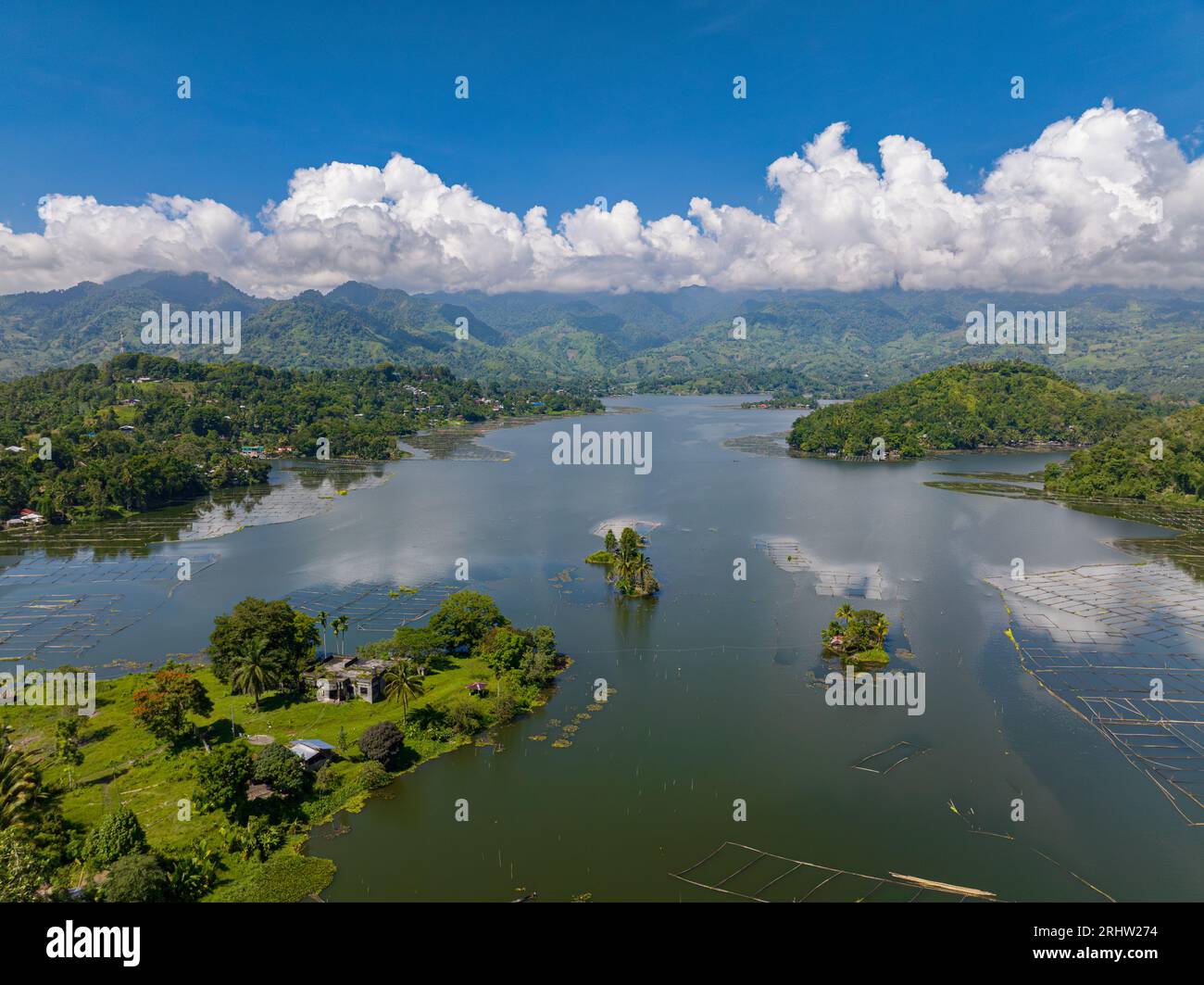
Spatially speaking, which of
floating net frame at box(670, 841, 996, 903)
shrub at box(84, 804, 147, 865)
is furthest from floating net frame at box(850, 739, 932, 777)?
shrub at box(84, 804, 147, 865)

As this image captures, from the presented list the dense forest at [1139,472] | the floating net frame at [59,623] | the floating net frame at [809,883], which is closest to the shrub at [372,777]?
the floating net frame at [809,883]

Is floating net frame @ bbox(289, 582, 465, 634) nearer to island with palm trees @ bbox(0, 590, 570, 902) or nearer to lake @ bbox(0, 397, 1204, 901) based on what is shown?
lake @ bbox(0, 397, 1204, 901)

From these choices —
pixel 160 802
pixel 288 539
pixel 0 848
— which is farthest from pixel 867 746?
pixel 288 539

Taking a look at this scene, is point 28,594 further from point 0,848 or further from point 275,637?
point 0,848

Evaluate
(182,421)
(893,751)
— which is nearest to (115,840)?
(893,751)

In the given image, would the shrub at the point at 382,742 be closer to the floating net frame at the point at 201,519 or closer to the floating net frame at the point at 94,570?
the floating net frame at the point at 94,570

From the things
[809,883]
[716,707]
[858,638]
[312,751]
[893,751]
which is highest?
[858,638]

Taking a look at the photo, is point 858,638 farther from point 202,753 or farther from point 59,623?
point 59,623
